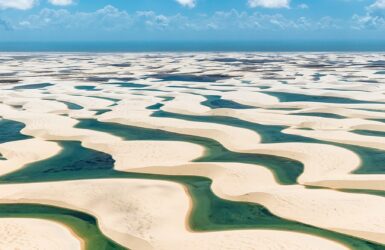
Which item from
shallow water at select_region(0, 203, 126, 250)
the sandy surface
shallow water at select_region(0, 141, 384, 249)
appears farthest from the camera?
shallow water at select_region(0, 141, 384, 249)

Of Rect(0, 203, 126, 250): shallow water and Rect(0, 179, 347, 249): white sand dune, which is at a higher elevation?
Rect(0, 179, 347, 249): white sand dune

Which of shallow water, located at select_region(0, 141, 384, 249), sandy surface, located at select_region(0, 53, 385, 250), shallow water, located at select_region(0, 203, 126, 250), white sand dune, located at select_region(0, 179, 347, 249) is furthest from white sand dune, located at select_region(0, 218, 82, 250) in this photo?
white sand dune, located at select_region(0, 179, 347, 249)

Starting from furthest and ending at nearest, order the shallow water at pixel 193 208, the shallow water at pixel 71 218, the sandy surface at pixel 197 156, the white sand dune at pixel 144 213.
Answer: the shallow water at pixel 193 208 < the sandy surface at pixel 197 156 < the shallow water at pixel 71 218 < the white sand dune at pixel 144 213

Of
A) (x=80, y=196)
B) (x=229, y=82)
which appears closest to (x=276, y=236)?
(x=80, y=196)

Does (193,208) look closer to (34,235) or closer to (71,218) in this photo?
(71,218)

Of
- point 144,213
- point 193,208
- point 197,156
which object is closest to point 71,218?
point 144,213

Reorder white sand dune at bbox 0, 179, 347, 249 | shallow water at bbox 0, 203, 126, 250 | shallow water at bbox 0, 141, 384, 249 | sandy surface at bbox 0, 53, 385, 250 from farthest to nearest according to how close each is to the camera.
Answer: shallow water at bbox 0, 141, 384, 249, sandy surface at bbox 0, 53, 385, 250, shallow water at bbox 0, 203, 126, 250, white sand dune at bbox 0, 179, 347, 249

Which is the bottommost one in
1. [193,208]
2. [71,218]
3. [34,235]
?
[71,218]

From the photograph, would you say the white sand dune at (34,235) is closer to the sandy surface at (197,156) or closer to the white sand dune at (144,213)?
the sandy surface at (197,156)

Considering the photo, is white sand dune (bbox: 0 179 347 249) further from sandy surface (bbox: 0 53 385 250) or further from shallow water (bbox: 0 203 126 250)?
shallow water (bbox: 0 203 126 250)

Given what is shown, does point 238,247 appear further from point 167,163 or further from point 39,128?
point 39,128

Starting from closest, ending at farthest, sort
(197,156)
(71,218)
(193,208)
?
(71,218), (193,208), (197,156)

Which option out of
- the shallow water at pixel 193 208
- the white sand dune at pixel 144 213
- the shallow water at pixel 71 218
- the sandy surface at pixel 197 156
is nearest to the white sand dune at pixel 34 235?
the sandy surface at pixel 197 156
